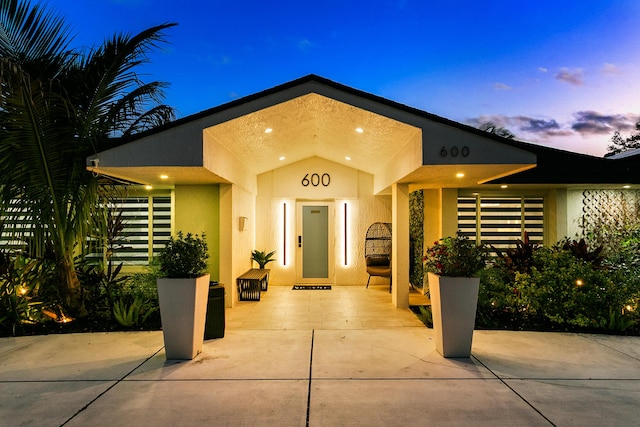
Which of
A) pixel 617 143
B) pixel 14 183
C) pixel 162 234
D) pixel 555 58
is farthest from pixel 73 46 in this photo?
pixel 617 143

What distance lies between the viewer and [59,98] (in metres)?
5.39

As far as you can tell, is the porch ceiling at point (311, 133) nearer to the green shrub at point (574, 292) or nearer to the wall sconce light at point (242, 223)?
the wall sconce light at point (242, 223)

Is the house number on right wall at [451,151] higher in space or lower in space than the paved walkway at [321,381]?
higher

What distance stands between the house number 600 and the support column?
3033mm

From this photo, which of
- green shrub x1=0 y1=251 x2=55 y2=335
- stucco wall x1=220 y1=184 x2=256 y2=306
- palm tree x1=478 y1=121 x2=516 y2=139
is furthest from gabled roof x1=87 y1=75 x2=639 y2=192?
palm tree x1=478 y1=121 x2=516 y2=139

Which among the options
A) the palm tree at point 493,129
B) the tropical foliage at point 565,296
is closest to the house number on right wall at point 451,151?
the tropical foliage at point 565,296

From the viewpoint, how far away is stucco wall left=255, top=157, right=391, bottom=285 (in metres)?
10.8

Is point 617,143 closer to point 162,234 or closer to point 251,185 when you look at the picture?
point 251,185

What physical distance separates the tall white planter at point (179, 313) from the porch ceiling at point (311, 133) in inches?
104

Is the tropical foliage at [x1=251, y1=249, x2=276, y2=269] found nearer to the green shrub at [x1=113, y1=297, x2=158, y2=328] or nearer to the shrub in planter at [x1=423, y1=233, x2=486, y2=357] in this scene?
the green shrub at [x1=113, y1=297, x2=158, y2=328]

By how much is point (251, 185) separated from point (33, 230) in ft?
16.5

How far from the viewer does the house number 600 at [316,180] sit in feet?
35.2

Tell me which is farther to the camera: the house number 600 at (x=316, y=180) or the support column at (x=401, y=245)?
the house number 600 at (x=316, y=180)

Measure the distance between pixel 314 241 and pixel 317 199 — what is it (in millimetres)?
1246
